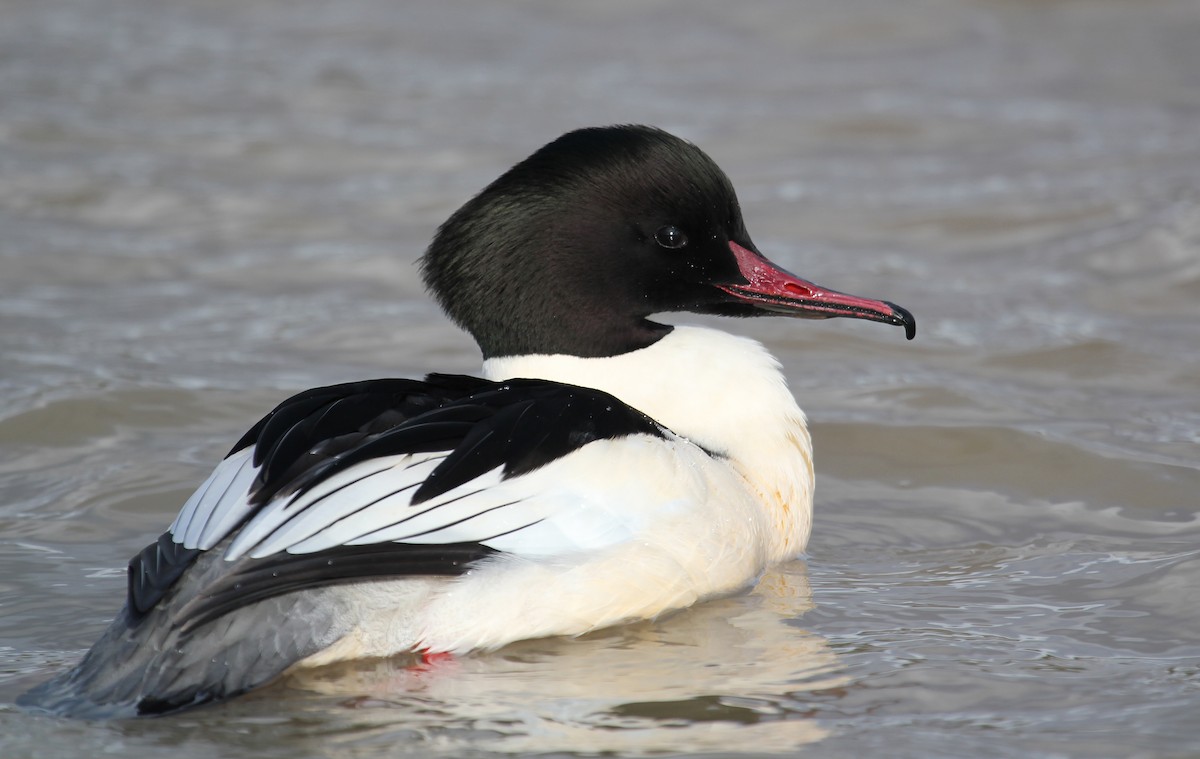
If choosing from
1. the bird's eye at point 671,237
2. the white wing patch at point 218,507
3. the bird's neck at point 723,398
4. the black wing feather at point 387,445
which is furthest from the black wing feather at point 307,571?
the bird's eye at point 671,237

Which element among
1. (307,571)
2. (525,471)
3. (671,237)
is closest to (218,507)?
(307,571)

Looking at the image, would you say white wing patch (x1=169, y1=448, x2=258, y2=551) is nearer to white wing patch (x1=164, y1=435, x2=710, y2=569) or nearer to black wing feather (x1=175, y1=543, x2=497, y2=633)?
white wing patch (x1=164, y1=435, x2=710, y2=569)

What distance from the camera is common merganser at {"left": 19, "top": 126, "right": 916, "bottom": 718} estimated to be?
3.88 meters

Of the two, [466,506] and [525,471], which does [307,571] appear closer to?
[466,506]

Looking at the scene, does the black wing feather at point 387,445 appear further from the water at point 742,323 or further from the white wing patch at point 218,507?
the water at point 742,323

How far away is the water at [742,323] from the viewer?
4.04m

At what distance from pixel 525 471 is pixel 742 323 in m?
4.25

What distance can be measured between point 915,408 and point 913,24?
7680 mm

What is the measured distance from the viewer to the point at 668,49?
44.3ft

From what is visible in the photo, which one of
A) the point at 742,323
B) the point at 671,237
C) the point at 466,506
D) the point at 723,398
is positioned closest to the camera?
the point at 466,506

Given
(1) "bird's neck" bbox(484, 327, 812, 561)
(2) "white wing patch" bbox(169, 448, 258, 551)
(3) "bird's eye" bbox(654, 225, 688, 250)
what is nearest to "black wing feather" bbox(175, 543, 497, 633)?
(2) "white wing patch" bbox(169, 448, 258, 551)

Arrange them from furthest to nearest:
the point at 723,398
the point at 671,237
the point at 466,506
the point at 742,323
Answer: the point at 742,323
the point at 671,237
the point at 723,398
the point at 466,506

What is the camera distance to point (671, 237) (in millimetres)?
5094

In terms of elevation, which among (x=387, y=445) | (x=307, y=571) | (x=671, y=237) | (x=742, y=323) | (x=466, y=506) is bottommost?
(x=307, y=571)
